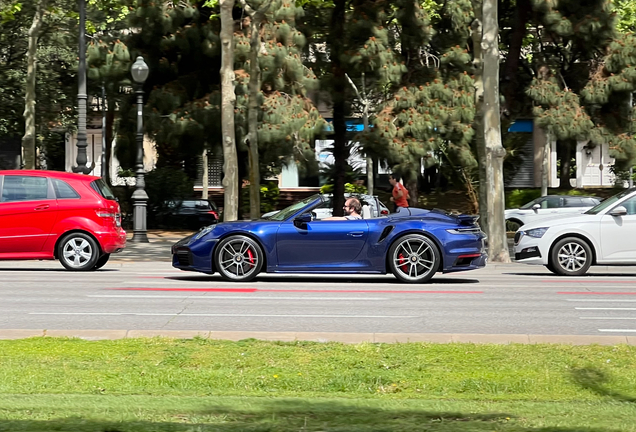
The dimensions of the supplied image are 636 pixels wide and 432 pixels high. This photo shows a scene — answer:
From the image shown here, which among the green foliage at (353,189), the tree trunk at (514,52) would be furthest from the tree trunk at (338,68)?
the green foliage at (353,189)

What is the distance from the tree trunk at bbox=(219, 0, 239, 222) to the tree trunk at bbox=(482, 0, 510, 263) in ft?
18.9

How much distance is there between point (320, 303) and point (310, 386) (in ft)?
18.1

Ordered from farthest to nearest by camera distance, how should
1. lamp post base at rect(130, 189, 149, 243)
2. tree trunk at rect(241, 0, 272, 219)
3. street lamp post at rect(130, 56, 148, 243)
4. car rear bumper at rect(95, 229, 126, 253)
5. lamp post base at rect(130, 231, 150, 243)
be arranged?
lamp post base at rect(130, 231, 150, 243), lamp post base at rect(130, 189, 149, 243), street lamp post at rect(130, 56, 148, 243), tree trunk at rect(241, 0, 272, 219), car rear bumper at rect(95, 229, 126, 253)

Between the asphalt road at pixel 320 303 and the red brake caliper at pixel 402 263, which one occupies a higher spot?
Result: the red brake caliper at pixel 402 263

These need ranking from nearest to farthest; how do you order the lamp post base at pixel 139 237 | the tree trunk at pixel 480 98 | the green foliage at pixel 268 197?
1. the tree trunk at pixel 480 98
2. the lamp post base at pixel 139 237
3. the green foliage at pixel 268 197

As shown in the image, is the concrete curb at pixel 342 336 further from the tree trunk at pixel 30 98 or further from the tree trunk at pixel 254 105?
the tree trunk at pixel 30 98

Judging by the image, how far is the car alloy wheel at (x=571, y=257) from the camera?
61.6ft

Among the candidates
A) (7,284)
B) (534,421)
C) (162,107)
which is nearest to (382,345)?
(534,421)

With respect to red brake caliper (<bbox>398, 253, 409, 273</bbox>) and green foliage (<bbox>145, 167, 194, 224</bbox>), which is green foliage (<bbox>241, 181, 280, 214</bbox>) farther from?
red brake caliper (<bbox>398, 253, 409, 273</bbox>)

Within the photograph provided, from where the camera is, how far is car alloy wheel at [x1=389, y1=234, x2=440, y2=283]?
1650cm

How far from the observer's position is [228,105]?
25391 mm

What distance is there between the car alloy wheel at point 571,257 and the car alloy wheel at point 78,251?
7693 millimetres

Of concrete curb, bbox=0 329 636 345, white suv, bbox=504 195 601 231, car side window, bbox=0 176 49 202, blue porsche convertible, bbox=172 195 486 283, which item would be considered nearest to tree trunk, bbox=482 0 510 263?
blue porsche convertible, bbox=172 195 486 283

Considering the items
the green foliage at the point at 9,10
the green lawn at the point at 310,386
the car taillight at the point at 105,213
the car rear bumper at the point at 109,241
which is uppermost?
the green foliage at the point at 9,10
